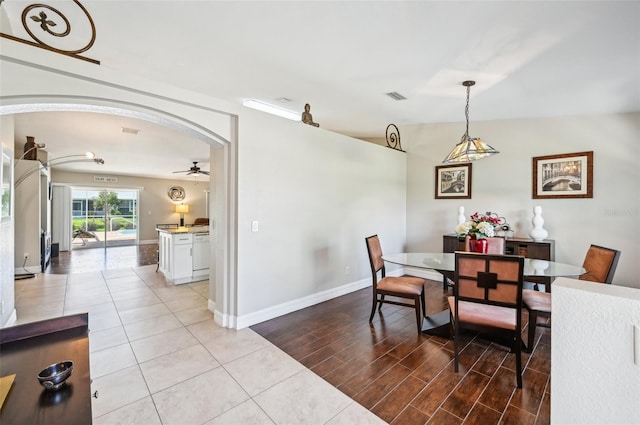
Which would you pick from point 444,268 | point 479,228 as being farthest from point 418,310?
point 479,228

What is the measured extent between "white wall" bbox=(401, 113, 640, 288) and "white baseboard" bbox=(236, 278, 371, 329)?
1793 millimetres

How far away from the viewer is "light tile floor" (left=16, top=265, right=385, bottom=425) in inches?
71.3

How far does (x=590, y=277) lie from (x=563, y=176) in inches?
77.6

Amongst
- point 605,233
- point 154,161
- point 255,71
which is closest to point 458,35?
point 255,71

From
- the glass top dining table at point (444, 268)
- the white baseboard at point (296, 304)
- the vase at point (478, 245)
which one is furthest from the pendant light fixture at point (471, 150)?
the white baseboard at point (296, 304)

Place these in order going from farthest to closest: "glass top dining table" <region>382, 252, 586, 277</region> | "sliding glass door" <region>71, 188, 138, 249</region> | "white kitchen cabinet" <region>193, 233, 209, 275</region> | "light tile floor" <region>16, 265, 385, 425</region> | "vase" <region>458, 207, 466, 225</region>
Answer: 1. "sliding glass door" <region>71, 188, 138, 249</region>
2. "white kitchen cabinet" <region>193, 233, 209, 275</region>
3. "vase" <region>458, 207, 466, 225</region>
4. "glass top dining table" <region>382, 252, 586, 277</region>
5. "light tile floor" <region>16, 265, 385, 425</region>

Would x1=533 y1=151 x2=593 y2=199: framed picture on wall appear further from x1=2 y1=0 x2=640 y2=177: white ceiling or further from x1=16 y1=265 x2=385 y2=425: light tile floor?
x1=16 y1=265 x2=385 y2=425: light tile floor

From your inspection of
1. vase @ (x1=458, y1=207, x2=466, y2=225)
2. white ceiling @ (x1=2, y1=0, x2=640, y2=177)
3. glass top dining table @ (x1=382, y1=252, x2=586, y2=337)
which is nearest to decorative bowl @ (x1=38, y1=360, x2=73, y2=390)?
white ceiling @ (x1=2, y1=0, x2=640, y2=177)

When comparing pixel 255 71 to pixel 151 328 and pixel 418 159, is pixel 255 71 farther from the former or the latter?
pixel 418 159

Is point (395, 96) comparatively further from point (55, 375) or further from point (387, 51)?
point (55, 375)

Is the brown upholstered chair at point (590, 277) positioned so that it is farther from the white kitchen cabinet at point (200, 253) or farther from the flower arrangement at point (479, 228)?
the white kitchen cabinet at point (200, 253)

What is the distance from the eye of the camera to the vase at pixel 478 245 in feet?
9.91

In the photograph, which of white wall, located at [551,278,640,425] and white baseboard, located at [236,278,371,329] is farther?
white baseboard, located at [236,278,371,329]

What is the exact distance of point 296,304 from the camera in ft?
11.9
